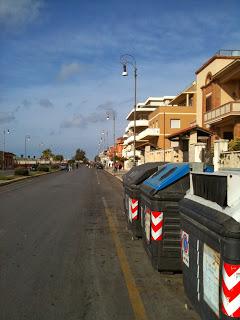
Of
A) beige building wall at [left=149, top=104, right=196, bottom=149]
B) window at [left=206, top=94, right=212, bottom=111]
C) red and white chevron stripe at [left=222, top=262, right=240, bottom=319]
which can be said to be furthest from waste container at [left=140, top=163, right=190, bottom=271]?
beige building wall at [left=149, top=104, right=196, bottom=149]

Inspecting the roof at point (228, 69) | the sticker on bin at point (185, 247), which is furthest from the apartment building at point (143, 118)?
the sticker on bin at point (185, 247)

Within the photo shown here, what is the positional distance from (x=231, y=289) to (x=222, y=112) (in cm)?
3035

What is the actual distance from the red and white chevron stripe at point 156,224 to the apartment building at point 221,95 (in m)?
25.0

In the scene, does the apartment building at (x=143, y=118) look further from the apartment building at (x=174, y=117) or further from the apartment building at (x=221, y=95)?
the apartment building at (x=221, y=95)

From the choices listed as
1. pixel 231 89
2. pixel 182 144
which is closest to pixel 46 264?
pixel 182 144

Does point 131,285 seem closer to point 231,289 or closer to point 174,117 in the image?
point 231,289

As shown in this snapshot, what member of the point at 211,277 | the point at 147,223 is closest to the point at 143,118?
the point at 147,223

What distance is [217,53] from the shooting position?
37875 millimetres

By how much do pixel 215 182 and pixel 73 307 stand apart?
231 centimetres

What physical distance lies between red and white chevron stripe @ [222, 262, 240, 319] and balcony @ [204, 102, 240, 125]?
28.6 m

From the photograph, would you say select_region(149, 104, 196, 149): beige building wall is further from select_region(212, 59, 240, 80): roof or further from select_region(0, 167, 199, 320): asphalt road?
select_region(0, 167, 199, 320): asphalt road

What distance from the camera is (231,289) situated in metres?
3.75

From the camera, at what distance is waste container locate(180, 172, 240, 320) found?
374 cm

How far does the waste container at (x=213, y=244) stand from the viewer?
3.74 m
